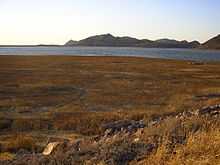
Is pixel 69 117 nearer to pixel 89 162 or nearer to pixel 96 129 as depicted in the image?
pixel 96 129

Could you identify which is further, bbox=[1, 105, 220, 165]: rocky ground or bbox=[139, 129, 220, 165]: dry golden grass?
bbox=[1, 105, 220, 165]: rocky ground

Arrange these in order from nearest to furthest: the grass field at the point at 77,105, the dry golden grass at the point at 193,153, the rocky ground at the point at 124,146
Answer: the dry golden grass at the point at 193,153
the rocky ground at the point at 124,146
the grass field at the point at 77,105

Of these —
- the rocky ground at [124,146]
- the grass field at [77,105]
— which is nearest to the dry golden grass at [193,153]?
the rocky ground at [124,146]

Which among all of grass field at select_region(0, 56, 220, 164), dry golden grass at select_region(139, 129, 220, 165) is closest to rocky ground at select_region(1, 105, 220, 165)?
dry golden grass at select_region(139, 129, 220, 165)

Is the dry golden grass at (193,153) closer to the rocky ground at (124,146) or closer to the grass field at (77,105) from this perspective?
the rocky ground at (124,146)

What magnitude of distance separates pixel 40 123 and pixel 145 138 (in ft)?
33.6

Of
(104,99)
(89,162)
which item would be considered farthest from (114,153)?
(104,99)

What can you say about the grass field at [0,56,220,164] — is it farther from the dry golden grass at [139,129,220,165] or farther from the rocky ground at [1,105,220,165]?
the dry golden grass at [139,129,220,165]

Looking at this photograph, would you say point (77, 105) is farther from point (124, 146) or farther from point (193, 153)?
point (193, 153)

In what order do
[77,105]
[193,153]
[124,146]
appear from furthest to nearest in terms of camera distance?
[77,105], [124,146], [193,153]

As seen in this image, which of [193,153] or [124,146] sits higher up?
[193,153]

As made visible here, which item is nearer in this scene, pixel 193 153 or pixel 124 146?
pixel 193 153

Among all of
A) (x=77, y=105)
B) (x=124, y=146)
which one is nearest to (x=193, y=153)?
(x=124, y=146)

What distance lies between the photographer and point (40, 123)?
841 inches
